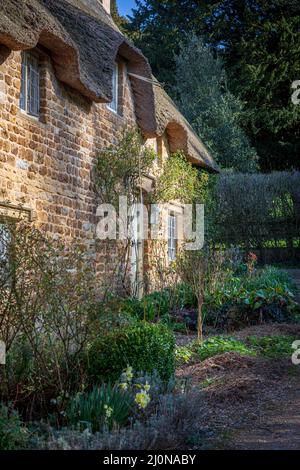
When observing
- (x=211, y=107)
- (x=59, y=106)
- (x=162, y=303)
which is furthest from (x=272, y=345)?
(x=211, y=107)

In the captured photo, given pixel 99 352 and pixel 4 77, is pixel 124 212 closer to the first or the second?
pixel 4 77

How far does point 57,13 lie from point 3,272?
20.3 ft

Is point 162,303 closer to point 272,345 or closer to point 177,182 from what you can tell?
point 272,345

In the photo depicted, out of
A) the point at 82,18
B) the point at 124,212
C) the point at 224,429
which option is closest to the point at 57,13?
the point at 82,18

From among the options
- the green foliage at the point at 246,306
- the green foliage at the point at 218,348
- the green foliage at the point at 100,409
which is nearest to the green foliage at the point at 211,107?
the green foliage at the point at 246,306

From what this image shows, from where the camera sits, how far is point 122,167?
35.0ft

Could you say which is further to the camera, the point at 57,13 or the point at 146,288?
the point at 146,288

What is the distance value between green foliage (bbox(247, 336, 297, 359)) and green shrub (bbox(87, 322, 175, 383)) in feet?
7.60

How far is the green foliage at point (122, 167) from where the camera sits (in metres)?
10.3

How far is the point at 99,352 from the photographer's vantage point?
203 inches

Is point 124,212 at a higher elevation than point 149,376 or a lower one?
higher

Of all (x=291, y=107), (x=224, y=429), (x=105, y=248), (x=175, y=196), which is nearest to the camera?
(x=224, y=429)

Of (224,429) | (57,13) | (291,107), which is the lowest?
(224,429)

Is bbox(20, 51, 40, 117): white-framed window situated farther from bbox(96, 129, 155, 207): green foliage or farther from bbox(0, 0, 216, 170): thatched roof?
bbox(96, 129, 155, 207): green foliage
